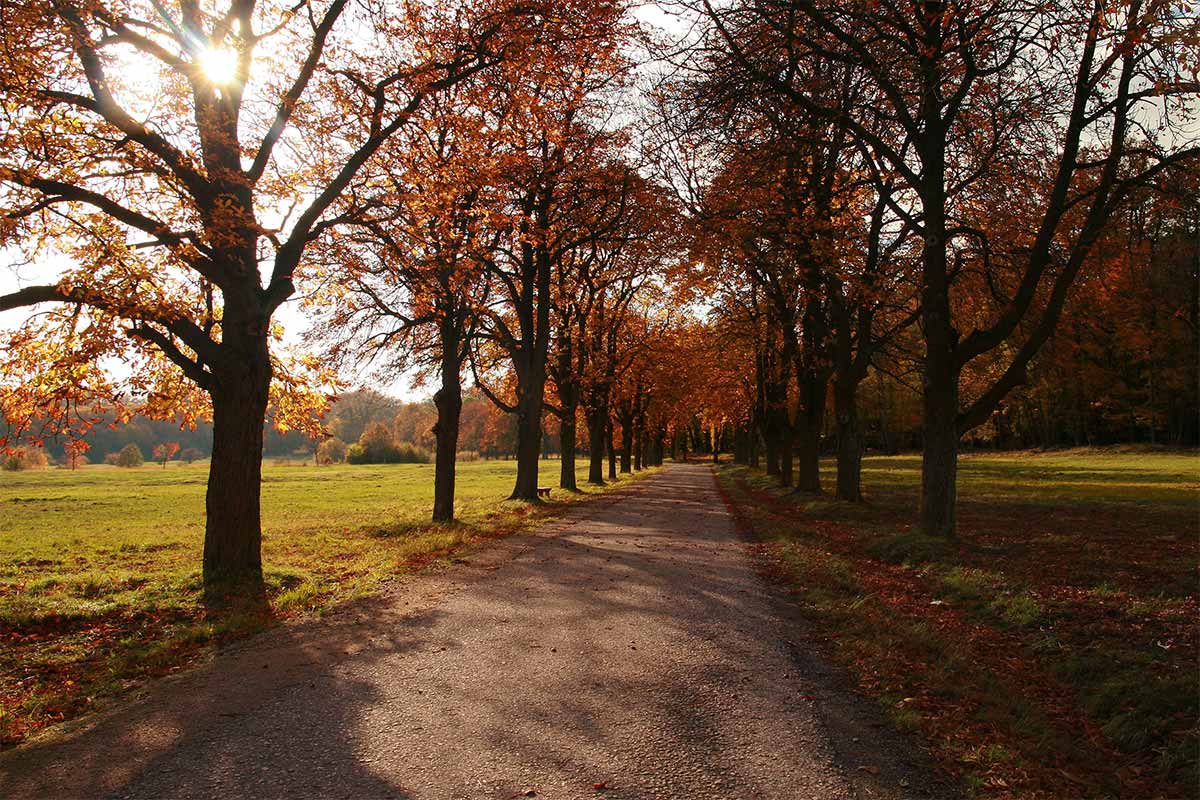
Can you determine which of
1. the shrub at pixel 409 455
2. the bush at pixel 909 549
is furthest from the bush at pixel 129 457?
the bush at pixel 909 549

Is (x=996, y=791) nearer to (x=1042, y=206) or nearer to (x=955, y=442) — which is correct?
(x=955, y=442)

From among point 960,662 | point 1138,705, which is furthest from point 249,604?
point 1138,705

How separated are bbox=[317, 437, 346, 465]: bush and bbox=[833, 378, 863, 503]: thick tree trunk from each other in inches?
3190

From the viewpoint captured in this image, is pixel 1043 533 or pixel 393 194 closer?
pixel 393 194

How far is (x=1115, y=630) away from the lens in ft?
19.9

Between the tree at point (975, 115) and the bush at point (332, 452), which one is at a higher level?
the tree at point (975, 115)

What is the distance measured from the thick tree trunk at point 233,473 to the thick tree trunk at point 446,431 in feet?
23.1

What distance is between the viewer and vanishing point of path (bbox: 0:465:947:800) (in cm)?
352

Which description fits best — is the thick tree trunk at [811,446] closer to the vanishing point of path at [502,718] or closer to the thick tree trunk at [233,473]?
the vanishing point of path at [502,718]

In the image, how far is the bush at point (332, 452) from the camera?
90.4m

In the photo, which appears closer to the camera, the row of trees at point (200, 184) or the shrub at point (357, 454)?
the row of trees at point (200, 184)

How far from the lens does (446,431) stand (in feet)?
53.6

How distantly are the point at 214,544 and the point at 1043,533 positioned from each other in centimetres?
1323

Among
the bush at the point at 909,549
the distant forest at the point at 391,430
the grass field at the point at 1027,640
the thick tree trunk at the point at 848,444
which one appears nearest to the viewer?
the grass field at the point at 1027,640
